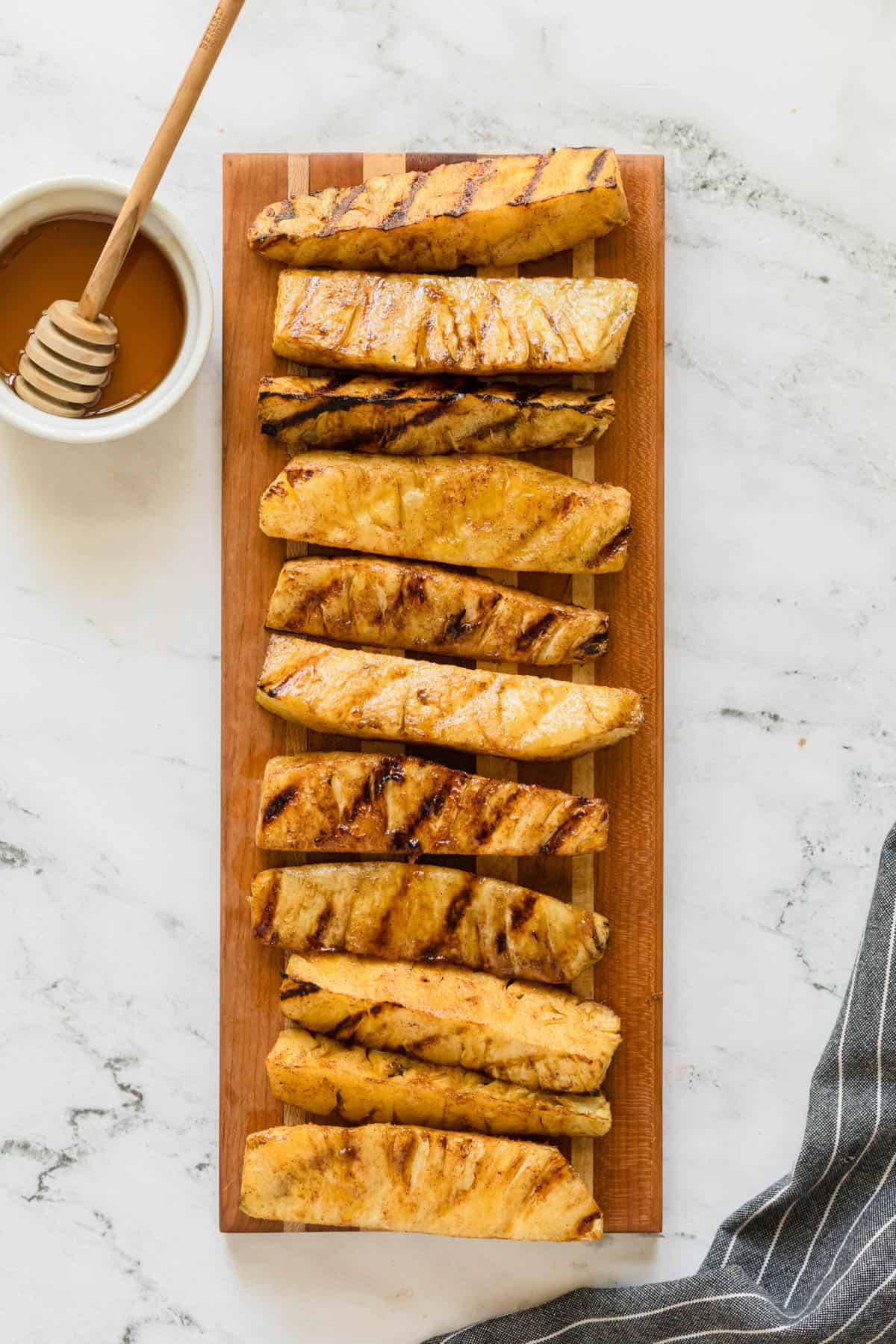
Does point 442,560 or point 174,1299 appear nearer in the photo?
point 442,560

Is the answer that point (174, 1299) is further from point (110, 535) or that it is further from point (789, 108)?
point (789, 108)

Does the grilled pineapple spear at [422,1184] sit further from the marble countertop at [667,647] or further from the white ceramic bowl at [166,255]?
the white ceramic bowl at [166,255]

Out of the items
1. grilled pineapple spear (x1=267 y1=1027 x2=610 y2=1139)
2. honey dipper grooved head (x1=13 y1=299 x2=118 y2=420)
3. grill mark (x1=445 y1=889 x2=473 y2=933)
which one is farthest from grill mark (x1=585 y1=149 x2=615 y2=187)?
grilled pineapple spear (x1=267 y1=1027 x2=610 y2=1139)

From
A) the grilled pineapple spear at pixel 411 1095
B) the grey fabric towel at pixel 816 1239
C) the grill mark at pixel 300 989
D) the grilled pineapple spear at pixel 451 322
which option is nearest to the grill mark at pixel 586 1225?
the grilled pineapple spear at pixel 411 1095

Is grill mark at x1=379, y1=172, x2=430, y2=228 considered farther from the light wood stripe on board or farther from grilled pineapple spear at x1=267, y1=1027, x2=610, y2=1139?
grilled pineapple spear at x1=267, y1=1027, x2=610, y2=1139

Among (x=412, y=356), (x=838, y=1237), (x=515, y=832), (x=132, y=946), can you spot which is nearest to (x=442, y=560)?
(x=412, y=356)
